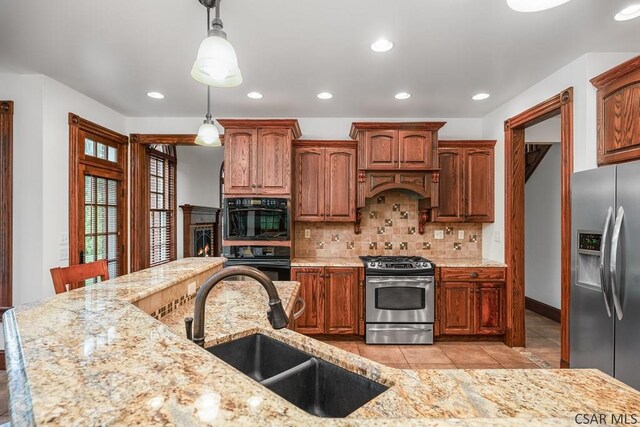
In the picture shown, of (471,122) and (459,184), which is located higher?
(471,122)

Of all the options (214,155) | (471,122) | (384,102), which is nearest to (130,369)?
(384,102)

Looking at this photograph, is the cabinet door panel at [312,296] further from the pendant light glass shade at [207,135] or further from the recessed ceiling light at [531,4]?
the recessed ceiling light at [531,4]

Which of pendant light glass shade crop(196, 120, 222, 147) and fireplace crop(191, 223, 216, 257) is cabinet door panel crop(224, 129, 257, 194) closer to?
pendant light glass shade crop(196, 120, 222, 147)

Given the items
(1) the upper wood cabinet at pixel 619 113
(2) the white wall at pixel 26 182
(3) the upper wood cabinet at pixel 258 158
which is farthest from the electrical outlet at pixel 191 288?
(1) the upper wood cabinet at pixel 619 113

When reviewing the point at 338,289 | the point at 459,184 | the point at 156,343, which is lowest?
the point at 338,289

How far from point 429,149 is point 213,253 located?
5.15 meters

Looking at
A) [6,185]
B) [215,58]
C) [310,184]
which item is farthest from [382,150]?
[6,185]

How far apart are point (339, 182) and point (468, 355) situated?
2.28 metres

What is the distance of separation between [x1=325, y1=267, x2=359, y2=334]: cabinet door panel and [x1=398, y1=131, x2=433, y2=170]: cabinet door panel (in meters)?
1.38

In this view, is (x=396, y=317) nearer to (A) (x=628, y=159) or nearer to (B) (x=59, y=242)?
(A) (x=628, y=159)

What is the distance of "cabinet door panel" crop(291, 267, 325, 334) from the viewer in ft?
11.6

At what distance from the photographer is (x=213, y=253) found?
7.01m

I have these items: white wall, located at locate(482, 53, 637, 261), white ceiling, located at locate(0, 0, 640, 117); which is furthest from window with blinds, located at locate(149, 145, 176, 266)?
white wall, located at locate(482, 53, 637, 261)

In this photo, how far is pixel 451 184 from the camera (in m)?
3.88
